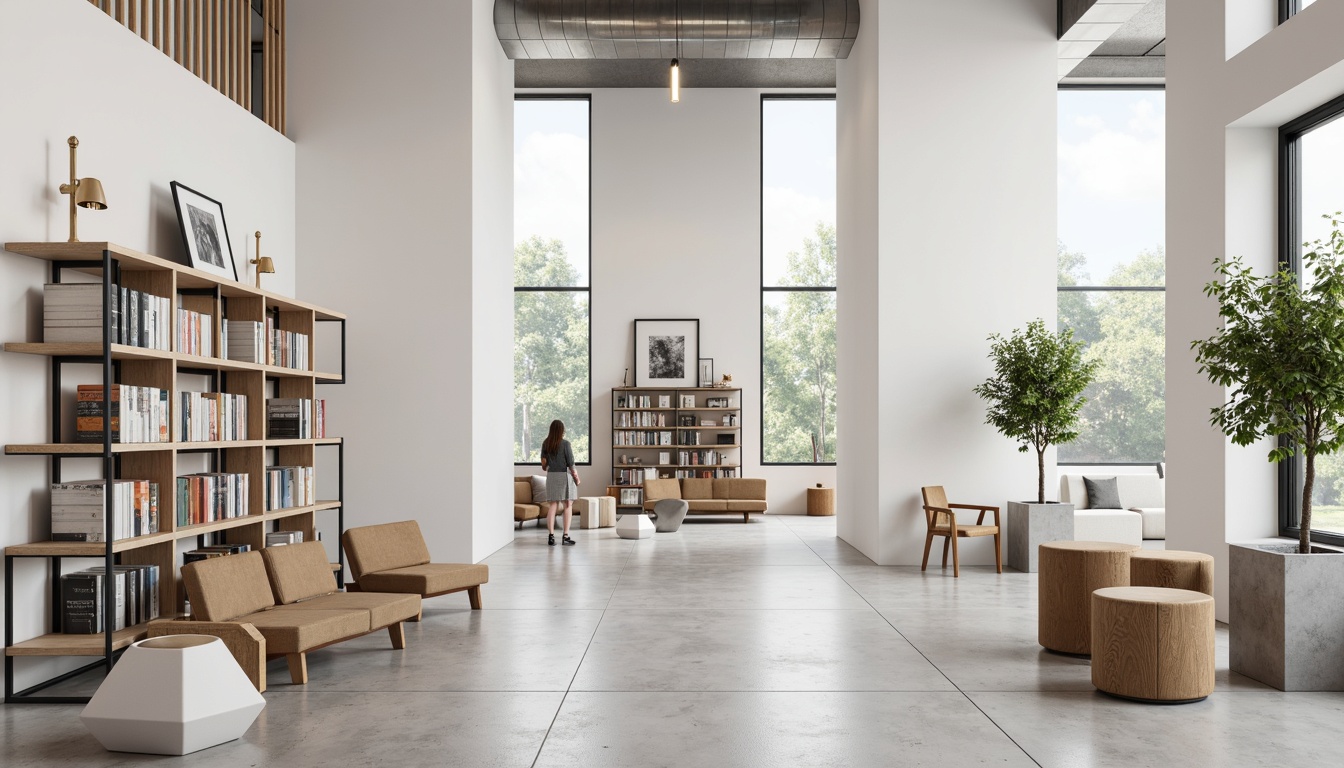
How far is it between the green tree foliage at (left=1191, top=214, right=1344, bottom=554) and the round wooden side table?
10064 millimetres

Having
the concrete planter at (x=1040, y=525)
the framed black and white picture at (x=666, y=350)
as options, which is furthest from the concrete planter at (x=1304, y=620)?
the framed black and white picture at (x=666, y=350)

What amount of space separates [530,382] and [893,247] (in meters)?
8.11

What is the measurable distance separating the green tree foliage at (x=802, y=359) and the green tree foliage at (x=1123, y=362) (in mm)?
3650

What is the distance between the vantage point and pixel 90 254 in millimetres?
5215

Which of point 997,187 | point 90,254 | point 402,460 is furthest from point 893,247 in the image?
point 90,254

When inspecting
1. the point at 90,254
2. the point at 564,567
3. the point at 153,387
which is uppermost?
the point at 90,254

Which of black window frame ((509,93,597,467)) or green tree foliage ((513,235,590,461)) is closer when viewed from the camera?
black window frame ((509,93,597,467))

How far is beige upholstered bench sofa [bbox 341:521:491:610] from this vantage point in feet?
22.2

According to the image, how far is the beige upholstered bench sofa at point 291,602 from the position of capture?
511 cm

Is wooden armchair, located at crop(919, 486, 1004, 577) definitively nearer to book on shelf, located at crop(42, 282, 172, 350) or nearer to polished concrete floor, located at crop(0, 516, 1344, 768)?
polished concrete floor, located at crop(0, 516, 1344, 768)

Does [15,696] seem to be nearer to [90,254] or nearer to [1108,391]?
[90,254]

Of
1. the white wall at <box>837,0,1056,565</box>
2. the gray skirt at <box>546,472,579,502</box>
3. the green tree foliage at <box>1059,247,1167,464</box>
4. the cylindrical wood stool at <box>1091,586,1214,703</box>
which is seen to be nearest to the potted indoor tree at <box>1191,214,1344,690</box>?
the cylindrical wood stool at <box>1091,586,1214,703</box>

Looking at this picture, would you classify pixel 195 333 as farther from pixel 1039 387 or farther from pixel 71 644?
pixel 1039 387

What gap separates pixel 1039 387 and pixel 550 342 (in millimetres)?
9093
